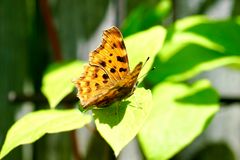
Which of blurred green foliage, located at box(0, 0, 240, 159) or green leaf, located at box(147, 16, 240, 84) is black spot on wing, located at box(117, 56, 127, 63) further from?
green leaf, located at box(147, 16, 240, 84)

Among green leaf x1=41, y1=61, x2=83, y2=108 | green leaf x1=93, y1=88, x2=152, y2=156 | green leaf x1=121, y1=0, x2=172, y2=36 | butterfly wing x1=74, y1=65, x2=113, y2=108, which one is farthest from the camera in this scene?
green leaf x1=121, y1=0, x2=172, y2=36

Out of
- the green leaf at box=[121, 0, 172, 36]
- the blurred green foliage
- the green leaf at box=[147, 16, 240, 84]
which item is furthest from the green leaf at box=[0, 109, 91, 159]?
the green leaf at box=[121, 0, 172, 36]

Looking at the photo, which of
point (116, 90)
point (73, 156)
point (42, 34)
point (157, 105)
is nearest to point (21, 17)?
point (42, 34)

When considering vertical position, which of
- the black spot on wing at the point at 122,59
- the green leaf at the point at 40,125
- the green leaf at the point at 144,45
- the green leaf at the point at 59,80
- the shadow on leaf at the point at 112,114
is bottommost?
the green leaf at the point at 59,80

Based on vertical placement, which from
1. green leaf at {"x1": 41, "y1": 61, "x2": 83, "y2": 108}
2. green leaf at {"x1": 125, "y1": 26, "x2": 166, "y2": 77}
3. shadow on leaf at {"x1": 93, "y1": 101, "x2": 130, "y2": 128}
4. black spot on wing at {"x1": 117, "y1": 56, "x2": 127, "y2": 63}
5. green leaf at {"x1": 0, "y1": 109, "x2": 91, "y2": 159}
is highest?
black spot on wing at {"x1": 117, "y1": 56, "x2": 127, "y2": 63}

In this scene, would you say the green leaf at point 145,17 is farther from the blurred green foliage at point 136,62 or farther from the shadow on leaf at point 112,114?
the shadow on leaf at point 112,114

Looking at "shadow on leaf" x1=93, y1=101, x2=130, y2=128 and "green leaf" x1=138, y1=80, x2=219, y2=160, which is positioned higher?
"shadow on leaf" x1=93, y1=101, x2=130, y2=128

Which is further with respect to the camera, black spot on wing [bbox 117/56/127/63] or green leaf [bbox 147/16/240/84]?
green leaf [bbox 147/16/240/84]

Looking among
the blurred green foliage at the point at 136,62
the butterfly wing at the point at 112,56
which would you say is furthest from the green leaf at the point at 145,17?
the butterfly wing at the point at 112,56

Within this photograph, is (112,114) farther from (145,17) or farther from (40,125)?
(145,17)
